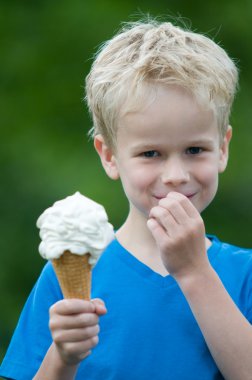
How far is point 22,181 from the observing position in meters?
7.04

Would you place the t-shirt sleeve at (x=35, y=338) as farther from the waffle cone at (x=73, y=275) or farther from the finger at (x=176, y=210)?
the finger at (x=176, y=210)

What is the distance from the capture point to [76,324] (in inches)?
91.3

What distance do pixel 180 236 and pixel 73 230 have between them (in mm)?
326

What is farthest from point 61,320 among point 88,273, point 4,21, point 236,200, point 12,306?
point 4,21

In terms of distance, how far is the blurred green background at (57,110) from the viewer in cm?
680

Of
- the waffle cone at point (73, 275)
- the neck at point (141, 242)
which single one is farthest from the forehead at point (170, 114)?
the waffle cone at point (73, 275)

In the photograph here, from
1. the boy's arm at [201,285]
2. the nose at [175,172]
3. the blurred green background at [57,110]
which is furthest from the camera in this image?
the blurred green background at [57,110]

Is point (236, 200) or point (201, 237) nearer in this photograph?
point (201, 237)

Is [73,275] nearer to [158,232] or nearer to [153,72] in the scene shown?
[158,232]

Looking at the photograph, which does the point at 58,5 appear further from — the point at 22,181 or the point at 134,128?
the point at 134,128

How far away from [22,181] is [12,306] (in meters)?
A: 1.07

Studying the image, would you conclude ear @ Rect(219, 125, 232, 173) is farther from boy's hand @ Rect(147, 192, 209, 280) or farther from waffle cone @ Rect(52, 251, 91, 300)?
waffle cone @ Rect(52, 251, 91, 300)

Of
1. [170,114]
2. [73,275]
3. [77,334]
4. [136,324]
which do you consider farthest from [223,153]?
[77,334]

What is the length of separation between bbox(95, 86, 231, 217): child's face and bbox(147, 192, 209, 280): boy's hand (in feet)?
0.32
